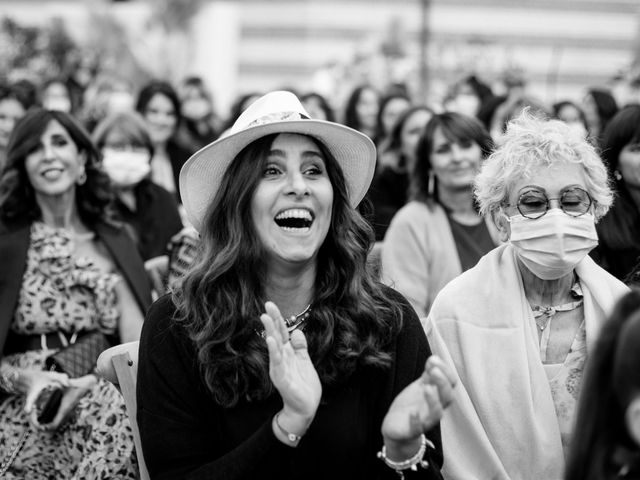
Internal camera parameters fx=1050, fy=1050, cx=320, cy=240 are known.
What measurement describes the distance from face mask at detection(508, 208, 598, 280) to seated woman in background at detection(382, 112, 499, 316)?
173cm

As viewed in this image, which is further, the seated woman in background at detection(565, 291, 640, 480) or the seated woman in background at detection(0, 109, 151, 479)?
the seated woman in background at detection(0, 109, 151, 479)

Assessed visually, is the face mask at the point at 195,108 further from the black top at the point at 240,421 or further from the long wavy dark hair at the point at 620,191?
the black top at the point at 240,421

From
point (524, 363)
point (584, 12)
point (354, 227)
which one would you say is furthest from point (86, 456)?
point (584, 12)

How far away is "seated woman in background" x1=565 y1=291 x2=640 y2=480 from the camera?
7.14ft

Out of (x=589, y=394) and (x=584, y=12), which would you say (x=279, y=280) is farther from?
(x=584, y=12)

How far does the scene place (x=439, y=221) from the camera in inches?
227

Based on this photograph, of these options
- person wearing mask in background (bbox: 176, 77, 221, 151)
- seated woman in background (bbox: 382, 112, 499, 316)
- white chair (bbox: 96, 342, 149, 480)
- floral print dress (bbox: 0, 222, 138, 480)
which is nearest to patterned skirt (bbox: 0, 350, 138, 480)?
floral print dress (bbox: 0, 222, 138, 480)

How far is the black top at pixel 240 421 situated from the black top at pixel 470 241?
2368 millimetres

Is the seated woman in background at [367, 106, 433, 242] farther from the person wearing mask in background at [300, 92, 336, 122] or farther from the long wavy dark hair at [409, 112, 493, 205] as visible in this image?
the long wavy dark hair at [409, 112, 493, 205]

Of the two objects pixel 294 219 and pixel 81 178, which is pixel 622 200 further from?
pixel 81 178

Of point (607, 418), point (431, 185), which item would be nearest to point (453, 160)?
point (431, 185)

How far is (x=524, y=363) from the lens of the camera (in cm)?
350

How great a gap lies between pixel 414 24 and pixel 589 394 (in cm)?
1601

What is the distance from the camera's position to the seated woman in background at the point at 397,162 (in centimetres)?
748
